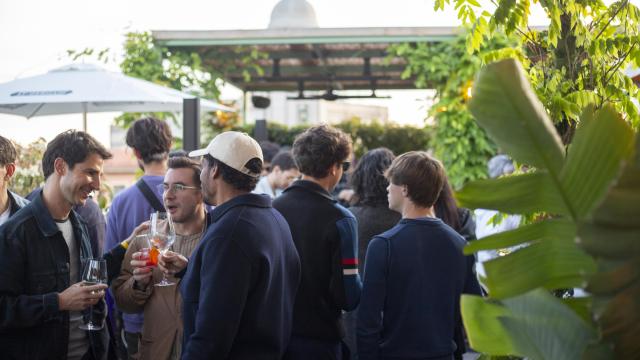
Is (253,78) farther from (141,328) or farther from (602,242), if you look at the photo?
(602,242)

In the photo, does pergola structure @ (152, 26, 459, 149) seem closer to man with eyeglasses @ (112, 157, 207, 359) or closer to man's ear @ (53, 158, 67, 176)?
man with eyeglasses @ (112, 157, 207, 359)

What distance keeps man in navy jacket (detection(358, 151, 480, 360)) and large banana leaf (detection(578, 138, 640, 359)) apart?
9.85 ft

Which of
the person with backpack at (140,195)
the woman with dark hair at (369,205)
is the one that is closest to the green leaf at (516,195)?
the person with backpack at (140,195)

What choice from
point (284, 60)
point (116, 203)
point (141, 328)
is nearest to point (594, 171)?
point (141, 328)

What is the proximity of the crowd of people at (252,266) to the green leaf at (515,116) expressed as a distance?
2215 mm

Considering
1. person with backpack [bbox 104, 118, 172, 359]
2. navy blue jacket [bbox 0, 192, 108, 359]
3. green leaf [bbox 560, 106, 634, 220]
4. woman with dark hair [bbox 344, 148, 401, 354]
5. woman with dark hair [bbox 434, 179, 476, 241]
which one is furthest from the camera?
woman with dark hair [bbox 434, 179, 476, 241]

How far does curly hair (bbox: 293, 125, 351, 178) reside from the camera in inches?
167

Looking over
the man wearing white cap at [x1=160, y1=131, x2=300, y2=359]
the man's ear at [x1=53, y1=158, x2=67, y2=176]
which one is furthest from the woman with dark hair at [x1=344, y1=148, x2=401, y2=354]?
the man's ear at [x1=53, y1=158, x2=67, y2=176]

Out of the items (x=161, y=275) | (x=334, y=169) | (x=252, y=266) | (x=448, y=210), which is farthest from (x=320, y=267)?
(x=448, y=210)

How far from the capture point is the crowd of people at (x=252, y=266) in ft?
10.9

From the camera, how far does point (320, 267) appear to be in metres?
4.03

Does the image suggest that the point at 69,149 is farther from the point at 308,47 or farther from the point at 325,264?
the point at 308,47

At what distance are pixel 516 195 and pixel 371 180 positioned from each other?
4.08m

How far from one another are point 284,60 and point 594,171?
13.1 m
